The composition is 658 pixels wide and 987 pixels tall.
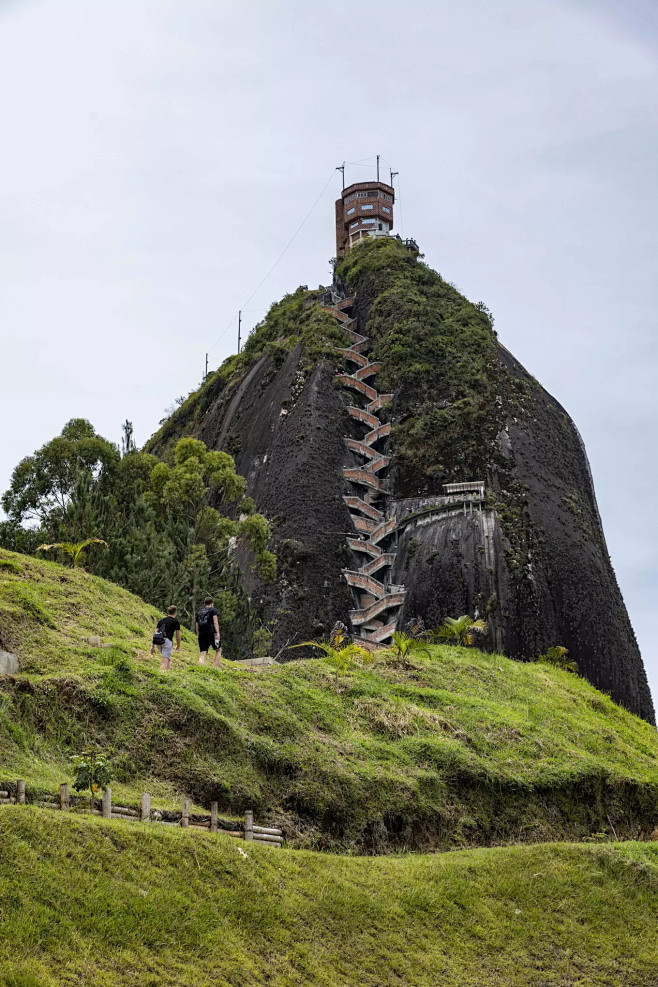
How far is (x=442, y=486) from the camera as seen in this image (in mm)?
50125

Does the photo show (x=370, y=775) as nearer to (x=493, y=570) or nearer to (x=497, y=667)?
(x=497, y=667)

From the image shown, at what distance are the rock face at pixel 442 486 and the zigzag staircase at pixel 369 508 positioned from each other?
1.48 feet

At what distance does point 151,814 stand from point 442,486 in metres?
36.1

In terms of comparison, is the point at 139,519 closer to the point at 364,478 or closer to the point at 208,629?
the point at 208,629

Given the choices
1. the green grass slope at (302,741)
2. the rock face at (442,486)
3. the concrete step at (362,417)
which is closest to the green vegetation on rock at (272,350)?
the rock face at (442,486)

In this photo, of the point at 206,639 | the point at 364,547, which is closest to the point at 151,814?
the point at 206,639

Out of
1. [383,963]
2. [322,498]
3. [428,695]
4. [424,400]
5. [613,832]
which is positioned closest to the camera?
[383,963]

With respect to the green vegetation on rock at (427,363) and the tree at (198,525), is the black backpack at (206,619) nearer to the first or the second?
the tree at (198,525)

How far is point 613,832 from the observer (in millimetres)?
22609

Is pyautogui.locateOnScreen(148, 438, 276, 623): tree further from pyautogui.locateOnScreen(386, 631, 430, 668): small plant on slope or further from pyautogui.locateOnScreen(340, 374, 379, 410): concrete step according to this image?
pyautogui.locateOnScreen(340, 374, 379, 410): concrete step

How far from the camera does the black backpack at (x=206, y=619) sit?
68.9 feet

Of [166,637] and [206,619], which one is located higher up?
[206,619]

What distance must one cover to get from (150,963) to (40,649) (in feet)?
27.5

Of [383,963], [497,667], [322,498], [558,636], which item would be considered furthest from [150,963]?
[322,498]
